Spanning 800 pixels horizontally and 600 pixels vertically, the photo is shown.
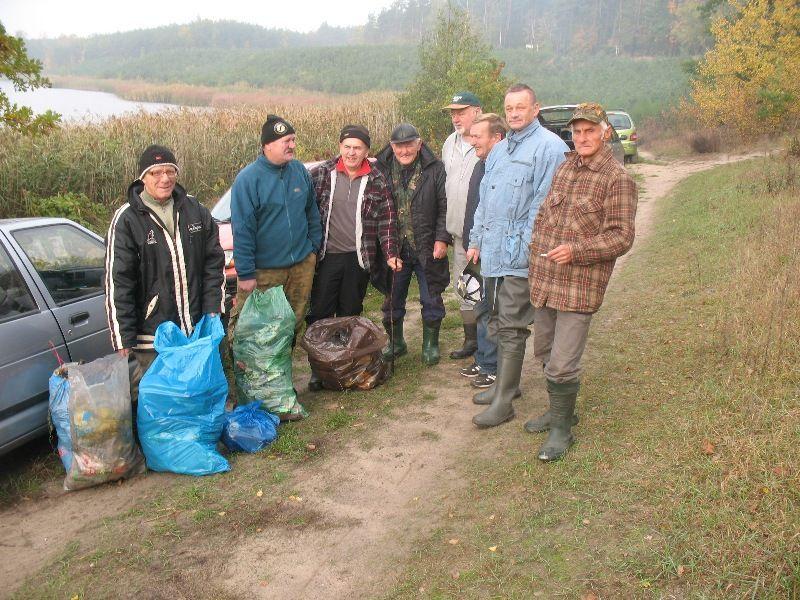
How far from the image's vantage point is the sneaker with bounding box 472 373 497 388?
527cm

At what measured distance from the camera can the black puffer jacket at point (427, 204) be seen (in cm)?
548

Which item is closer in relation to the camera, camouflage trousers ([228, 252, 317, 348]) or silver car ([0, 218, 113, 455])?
silver car ([0, 218, 113, 455])

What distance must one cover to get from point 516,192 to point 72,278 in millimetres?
3042

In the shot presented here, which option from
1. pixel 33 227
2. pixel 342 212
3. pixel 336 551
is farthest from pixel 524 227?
pixel 33 227

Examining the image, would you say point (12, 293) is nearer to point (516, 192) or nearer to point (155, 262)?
point (155, 262)

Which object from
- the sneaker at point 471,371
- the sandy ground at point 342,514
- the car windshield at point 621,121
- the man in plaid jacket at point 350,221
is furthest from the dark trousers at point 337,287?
the car windshield at point 621,121

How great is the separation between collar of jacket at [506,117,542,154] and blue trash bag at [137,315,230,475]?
Answer: 214cm

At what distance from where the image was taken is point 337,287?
5.59 meters

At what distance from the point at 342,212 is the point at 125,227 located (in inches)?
69.0

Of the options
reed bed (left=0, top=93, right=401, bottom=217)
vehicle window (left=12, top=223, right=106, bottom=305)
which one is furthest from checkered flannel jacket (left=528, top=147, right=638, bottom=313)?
reed bed (left=0, top=93, right=401, bottom=217)

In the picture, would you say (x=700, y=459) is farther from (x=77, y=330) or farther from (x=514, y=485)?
(x=77, y=330)

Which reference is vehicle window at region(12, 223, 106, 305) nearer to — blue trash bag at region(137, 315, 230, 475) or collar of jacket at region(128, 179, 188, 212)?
collar of jacket at region(128, 179, 188, 212)

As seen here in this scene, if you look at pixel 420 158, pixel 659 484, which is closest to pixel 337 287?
pixel 420 158

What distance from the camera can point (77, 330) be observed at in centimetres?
454
